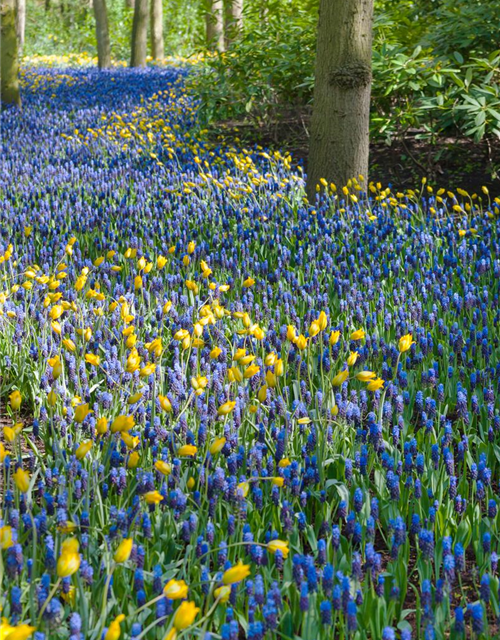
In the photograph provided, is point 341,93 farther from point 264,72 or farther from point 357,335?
point 357,335

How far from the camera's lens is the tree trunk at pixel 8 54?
34.3ft

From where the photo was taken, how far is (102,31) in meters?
16.0

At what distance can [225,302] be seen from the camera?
444cm

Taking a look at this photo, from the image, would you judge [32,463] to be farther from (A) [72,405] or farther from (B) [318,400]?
(B) [318,400]

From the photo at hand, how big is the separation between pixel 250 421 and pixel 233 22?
33.7 feet

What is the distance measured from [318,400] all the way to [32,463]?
3.50 feet

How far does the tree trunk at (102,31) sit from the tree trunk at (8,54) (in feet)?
15.5

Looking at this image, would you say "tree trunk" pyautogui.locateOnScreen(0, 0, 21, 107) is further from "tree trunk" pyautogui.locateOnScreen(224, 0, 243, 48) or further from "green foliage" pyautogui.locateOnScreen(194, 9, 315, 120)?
"tree trunk" pyautogui.locateOnScreen(224, 0, 243, 48)

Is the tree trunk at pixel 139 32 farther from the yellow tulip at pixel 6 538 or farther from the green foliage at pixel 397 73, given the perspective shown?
the yellow tulip at pixel 6 538

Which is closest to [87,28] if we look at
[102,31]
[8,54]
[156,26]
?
[156,26]

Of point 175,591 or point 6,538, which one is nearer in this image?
point 175,591

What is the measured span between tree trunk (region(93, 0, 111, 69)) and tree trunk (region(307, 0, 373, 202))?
10.3 m

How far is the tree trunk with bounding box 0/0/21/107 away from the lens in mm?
10453

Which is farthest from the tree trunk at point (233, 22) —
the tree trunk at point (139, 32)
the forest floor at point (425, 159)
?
the tree trunk at point (139, 32)
